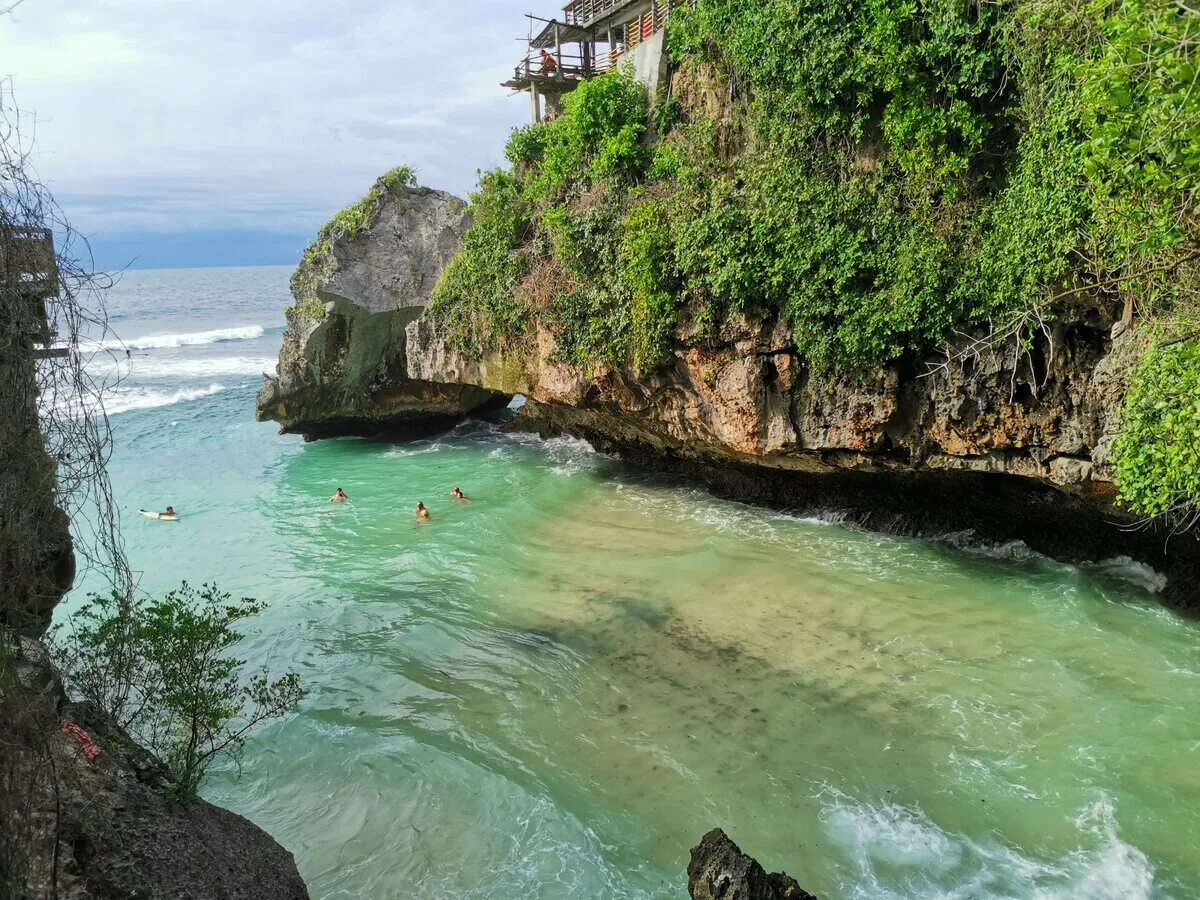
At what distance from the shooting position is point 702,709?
9.30 metres

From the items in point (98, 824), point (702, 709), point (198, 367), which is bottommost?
point (702, 709)

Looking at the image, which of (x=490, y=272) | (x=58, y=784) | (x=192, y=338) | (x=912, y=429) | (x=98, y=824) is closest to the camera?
(x=58, y=784)

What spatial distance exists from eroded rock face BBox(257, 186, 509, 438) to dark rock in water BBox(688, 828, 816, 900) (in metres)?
19.8

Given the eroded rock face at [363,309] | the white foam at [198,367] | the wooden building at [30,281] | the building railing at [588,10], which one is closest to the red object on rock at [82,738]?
the wooden building at [30,281]

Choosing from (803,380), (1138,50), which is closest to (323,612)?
(803,380)

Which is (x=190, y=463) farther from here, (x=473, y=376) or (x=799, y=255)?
(x=799, y=255)

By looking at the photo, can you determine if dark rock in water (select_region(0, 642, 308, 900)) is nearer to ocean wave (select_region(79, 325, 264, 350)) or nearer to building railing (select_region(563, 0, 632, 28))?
building railing (select_region(563, 0, 632, 28))

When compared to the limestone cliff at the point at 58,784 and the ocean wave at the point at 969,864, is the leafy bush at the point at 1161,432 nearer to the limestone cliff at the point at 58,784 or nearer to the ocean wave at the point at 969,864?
the ocean wave at the point at 969,864

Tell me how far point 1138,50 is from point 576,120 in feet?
41.3

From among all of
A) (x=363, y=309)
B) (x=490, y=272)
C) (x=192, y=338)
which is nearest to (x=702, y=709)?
(x=490, y=272)

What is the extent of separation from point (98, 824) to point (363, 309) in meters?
19.2

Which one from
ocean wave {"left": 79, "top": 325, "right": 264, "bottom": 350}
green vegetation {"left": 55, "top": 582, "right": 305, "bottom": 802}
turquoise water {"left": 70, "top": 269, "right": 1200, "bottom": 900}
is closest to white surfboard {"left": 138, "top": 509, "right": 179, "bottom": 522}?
turquoise water {"left": 70, "top": 269, "right": 1200, "bottom": 900}

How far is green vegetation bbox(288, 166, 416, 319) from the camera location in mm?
21953

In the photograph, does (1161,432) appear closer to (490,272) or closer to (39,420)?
(39,420)
